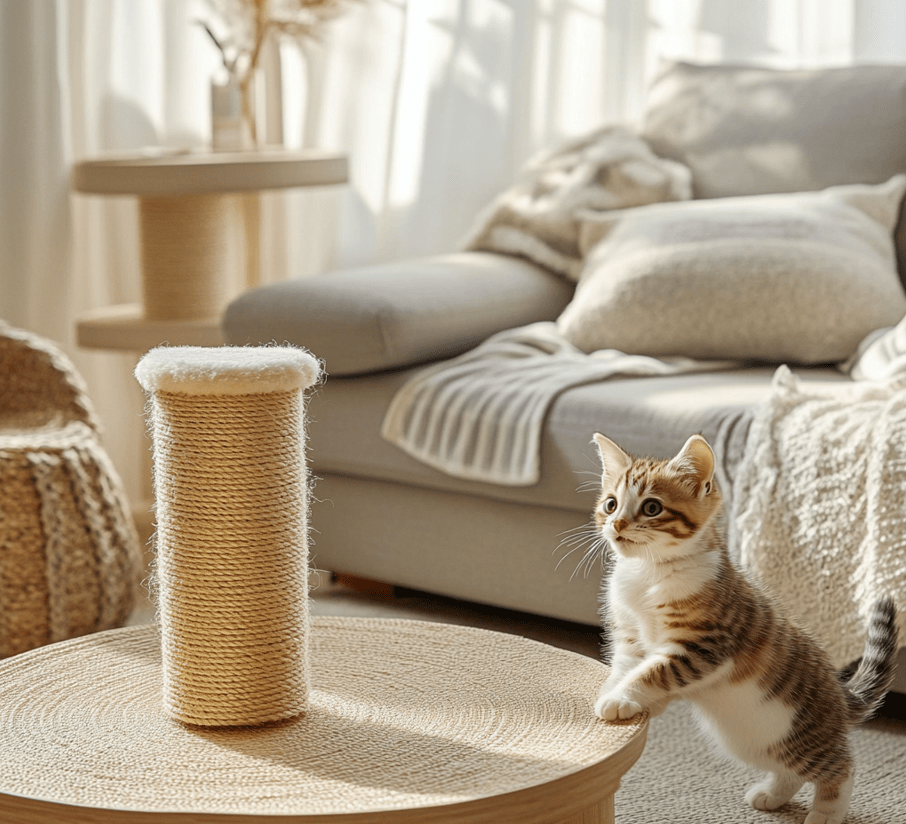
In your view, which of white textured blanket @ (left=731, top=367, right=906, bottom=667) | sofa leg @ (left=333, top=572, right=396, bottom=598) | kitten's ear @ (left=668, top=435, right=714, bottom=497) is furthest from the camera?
sofa leg @ (left=333, top=572, right=396, bottom=598)

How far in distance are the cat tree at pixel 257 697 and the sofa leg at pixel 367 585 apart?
1057 millimetres

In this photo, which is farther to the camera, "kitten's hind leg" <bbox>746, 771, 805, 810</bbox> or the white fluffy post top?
"kitten's hind leg" <bbox>746, 771, 805, 810</bbox>

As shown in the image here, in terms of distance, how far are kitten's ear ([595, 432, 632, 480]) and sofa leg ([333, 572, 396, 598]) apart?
1.11 m

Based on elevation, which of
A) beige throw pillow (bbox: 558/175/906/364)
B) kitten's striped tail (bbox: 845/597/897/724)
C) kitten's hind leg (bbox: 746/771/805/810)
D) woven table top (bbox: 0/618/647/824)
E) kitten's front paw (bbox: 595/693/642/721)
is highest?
beige throw pillow (bbox: 558/175/906/364)

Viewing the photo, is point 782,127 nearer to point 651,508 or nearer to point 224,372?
point 651,508

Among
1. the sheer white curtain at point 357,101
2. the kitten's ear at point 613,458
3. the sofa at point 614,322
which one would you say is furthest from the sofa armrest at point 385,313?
the kitten's ear at point 613,458

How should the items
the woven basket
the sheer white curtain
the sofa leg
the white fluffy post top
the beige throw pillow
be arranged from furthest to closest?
1. the sheer white curtain
2. the sofa leg
3. the beige throw pillow
4. the woven basket
5. the white fluffy post top

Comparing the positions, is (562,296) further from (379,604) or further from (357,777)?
(357,777)

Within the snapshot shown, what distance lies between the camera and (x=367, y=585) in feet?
7.95

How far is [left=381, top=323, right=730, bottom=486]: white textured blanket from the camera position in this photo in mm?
2010

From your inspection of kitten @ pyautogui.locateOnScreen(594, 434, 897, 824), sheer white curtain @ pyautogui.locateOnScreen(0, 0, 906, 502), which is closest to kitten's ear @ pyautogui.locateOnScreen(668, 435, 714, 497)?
kitten @ pyautogui.locateOnScreen(594, 434, 897, 824)

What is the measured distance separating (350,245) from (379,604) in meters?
1.17

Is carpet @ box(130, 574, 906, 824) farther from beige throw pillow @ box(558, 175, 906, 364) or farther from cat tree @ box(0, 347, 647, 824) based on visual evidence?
beige throw pillow @ box(558, 175, 906, 364)

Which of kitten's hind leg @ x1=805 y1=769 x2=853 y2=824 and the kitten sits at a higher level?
the kitten
